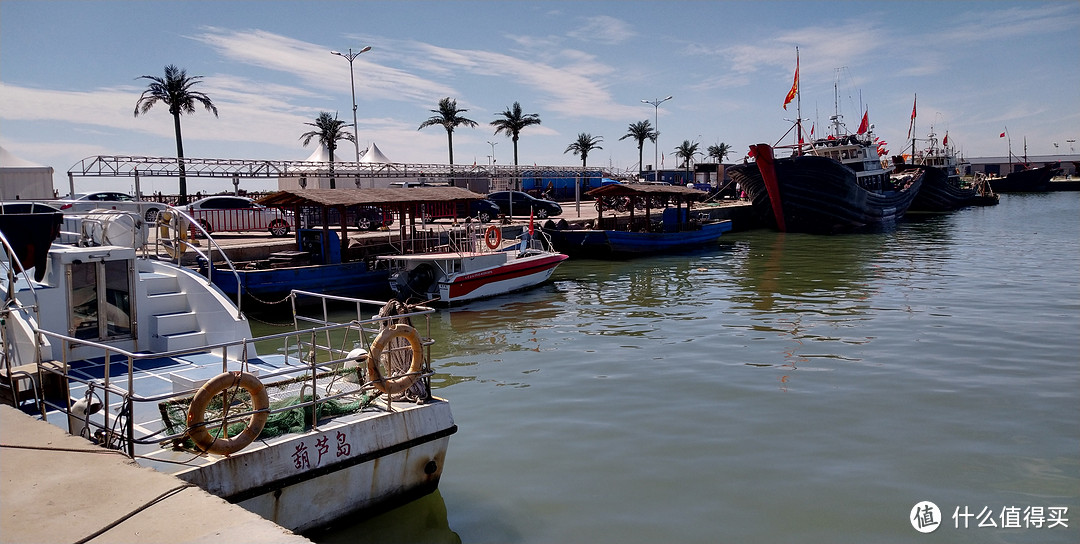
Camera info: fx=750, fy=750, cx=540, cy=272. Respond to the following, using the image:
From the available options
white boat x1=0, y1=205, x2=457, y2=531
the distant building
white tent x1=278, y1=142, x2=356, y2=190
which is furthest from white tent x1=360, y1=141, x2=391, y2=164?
the distant building

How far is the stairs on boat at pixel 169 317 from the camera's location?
980cm

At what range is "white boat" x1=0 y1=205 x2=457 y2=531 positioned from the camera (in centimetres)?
651

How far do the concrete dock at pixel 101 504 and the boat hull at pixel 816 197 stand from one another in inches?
1793

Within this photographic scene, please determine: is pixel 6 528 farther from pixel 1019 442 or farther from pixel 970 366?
pixel 970 366

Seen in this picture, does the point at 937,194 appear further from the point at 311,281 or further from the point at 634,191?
the point at 311,281

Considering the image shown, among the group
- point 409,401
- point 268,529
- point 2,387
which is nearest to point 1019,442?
point 409,401

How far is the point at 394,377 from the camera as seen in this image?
25.4 feet

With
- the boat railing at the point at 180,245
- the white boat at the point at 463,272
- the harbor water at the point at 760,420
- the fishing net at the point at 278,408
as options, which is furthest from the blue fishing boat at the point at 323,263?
the fishing net at the point at 278,408

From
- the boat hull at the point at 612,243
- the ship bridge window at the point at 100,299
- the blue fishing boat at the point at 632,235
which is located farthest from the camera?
the blue fishing boat at the point at 632,235

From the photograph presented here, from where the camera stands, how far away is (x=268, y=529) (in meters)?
4.86

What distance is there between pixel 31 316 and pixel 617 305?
628 inches

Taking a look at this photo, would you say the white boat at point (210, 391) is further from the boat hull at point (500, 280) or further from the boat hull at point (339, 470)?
the boat hull at point (500, 280)

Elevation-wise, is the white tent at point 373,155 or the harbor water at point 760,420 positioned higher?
the white tent at point 373,155

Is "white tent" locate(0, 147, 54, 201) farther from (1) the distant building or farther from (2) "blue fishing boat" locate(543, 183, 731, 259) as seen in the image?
(1) the distant building
